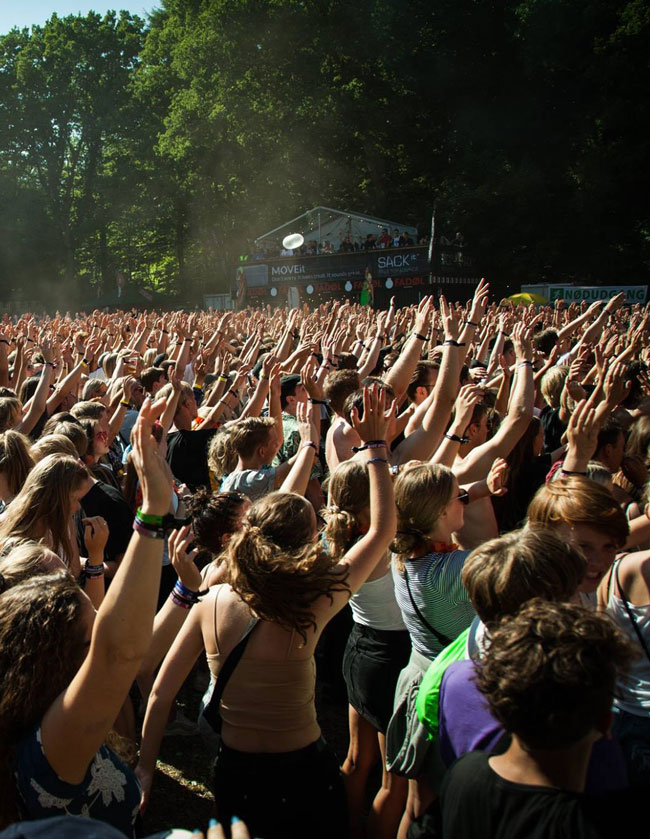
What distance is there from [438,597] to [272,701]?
740mm

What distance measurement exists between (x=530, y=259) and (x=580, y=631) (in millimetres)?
31446

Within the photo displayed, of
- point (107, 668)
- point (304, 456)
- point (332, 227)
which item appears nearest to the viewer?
point (107, 668)

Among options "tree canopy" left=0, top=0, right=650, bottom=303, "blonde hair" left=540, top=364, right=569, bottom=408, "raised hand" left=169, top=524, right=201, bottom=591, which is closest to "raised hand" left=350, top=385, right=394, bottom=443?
"raised hand" left=169, top=524, right=201, bottom=591

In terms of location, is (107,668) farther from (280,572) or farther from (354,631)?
(354,631)

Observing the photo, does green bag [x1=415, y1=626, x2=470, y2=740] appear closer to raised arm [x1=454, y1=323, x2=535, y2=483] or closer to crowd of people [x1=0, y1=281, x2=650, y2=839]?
crowd of people [x1=0, y1=281, x2=650, y2=839]

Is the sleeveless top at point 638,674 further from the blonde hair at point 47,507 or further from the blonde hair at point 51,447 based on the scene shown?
the blonde hair at point 51,447

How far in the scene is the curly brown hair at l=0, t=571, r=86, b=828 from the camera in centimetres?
171

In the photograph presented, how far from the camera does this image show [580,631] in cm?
150

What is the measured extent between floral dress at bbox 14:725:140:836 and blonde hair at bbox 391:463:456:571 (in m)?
1.24

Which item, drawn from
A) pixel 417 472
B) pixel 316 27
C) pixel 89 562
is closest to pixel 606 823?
pixel 417 472

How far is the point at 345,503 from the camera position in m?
2.90

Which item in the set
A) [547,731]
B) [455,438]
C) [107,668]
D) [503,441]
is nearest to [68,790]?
[107,668]

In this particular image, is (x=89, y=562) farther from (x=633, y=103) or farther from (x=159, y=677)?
(x=633, y=103)

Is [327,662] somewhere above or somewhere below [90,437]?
below
